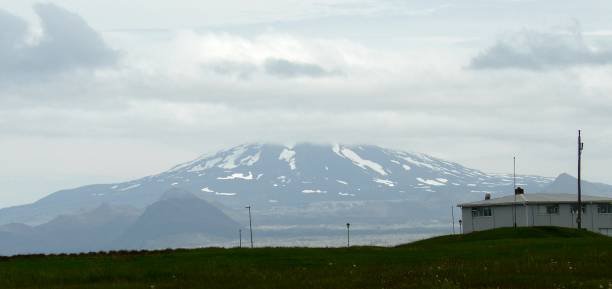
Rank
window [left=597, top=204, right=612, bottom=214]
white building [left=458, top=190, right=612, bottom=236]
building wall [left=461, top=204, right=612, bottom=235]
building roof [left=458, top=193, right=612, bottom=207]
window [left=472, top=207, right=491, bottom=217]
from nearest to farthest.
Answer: building roof [left=458, top=193, right=612, bottom=207] → white building [left=458, top=190, right=612, bottom=236] → building wall [left=461, top=204, right=612, bottom=235] → window [left=597, top=204, right=612, bottom=214] → window [left=472, top=207, right=491, bottom=217]

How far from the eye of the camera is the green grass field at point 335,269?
40.1m

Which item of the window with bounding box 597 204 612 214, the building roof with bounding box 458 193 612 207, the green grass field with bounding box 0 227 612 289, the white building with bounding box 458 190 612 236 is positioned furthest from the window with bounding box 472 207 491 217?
the green grass field with bounding box 0 227 612 289

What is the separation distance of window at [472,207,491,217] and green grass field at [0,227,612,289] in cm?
9412

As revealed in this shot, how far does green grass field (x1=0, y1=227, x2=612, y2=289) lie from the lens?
132 ft

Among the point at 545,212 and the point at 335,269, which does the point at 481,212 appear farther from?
the point at 335,269

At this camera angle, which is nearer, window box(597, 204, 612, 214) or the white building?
the white building

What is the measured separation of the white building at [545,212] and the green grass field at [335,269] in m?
90.8

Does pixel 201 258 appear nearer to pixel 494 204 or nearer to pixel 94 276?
pixel 94 276

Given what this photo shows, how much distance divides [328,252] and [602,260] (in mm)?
19446

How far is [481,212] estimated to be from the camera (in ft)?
526

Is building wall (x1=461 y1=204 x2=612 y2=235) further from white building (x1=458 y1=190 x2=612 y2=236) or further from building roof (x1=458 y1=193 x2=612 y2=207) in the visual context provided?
building roof (x1=458 y1=193 x2=612 y2=207)

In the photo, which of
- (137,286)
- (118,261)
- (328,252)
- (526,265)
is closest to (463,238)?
(328,252)

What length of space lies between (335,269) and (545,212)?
113381mm

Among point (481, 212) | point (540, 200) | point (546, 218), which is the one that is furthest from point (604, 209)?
point (481, 212)
